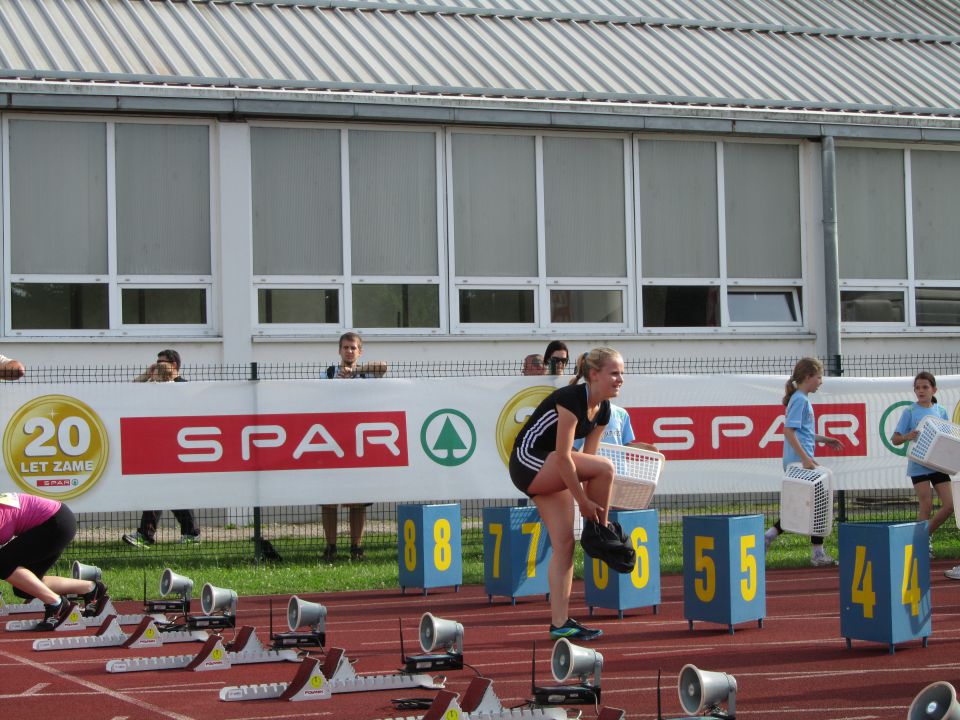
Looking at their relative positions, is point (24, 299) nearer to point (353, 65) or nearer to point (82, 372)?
point (82, 372)

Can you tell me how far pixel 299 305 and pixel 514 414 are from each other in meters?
5.00

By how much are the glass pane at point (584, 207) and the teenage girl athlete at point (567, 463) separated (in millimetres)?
10849

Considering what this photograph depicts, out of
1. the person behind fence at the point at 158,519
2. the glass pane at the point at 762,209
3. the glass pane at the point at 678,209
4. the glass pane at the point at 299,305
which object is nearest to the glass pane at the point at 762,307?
the glass pane at the point at 762,209

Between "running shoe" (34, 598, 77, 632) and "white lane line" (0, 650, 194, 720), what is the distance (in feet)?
2.72

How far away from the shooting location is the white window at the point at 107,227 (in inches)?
695

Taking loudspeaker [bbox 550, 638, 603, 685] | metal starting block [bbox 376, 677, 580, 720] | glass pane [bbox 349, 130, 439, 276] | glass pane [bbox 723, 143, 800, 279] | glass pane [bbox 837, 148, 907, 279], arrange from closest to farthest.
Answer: metal starting block [bbox 376, 677, 580, 720] → loudspeaker [bbox 550, 638, 603, 685] → glass pane [bbox 349, 130, 439, 276] → glass pane [bbox 723, 143, 800, 279] → glass pane [bbox 837, 148, 907, 279]

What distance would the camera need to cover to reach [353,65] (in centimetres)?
1972

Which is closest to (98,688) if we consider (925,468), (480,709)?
(480,709)

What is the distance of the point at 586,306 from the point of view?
777 inches

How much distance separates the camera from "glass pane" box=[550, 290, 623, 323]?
19.6m

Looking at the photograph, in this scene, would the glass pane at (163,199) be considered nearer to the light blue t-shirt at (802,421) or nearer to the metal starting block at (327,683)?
the light blue t-shirt at (802,421)

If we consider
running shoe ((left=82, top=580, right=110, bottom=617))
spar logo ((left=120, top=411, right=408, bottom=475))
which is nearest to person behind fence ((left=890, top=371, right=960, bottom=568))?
spar logo ((left=120, top=411, right=408, bottom=475))

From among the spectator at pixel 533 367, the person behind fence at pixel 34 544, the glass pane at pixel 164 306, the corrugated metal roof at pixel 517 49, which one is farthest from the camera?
the corrugated metal roof at pixel 517 49

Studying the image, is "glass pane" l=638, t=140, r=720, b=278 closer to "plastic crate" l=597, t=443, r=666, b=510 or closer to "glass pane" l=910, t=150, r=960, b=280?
"glass pane" l=910, t=150, r=960, b=280
